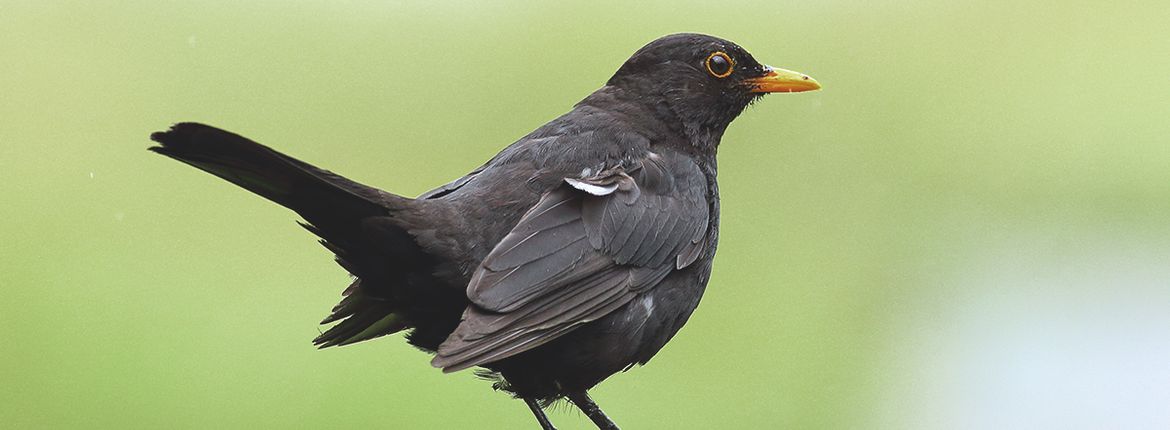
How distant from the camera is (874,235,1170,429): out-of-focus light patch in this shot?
894 centimetres

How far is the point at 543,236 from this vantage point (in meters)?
4.77

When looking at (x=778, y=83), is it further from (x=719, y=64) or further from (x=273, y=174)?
(x=273, y=174)

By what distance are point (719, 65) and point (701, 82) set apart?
0.09 metres

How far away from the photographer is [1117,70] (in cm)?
1208

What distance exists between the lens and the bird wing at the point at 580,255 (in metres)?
4.50

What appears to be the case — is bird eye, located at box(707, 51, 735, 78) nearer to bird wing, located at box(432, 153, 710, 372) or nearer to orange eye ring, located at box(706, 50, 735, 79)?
orange eye ring, located at box(706, 50, 735, 79)

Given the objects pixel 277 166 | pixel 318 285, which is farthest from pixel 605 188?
pixel 318 285

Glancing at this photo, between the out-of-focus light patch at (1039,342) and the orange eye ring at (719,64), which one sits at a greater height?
the orange eye ring at (719,64)

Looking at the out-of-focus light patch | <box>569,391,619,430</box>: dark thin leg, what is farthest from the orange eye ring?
the out-of-focus light patch

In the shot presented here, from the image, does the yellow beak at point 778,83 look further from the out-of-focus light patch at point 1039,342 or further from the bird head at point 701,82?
the out-of-focus light patch at point 1039,342

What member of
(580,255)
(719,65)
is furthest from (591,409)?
(719,65)

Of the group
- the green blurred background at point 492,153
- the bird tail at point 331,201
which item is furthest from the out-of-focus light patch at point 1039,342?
the bird tail at point 331,201

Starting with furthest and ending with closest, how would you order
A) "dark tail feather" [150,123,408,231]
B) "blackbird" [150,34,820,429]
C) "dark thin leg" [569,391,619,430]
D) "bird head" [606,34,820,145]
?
"bird head" [606,34,820,145] < "dark thin leg" [569,391,619,430] < "blackbird" [150,34,820,429] < "dark tail feather" [150,123,408,231]

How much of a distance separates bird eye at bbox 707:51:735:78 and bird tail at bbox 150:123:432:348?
5.17ft
